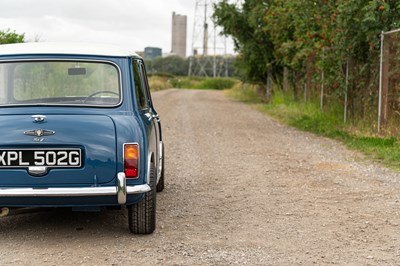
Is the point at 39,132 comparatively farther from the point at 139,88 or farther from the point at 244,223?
the point at 244,223

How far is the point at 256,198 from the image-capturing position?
8.39 meters

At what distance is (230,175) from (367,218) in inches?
127

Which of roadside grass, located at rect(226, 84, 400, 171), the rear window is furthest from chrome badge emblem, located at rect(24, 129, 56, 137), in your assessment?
roadside grass, located at rect(226, 84, 400, 171)

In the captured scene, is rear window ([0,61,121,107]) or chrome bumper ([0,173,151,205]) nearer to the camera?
chrome bumper ([0,173,151,205])

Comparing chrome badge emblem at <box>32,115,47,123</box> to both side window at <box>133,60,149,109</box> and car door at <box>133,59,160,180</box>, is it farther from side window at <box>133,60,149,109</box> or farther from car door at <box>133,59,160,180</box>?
side window at <box>133,60,149,109</box>

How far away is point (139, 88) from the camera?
285 inches

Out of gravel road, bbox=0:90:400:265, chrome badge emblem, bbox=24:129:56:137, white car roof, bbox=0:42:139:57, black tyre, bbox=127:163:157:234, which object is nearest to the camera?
gravel road, bbox=0:90:400:265

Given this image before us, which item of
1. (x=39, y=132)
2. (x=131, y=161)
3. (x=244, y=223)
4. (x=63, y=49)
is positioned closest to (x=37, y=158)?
(x=39, y=132)

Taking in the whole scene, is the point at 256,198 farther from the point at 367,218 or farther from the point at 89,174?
the point at 89,174

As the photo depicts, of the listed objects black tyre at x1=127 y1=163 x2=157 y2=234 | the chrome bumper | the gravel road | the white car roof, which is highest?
the white car roof

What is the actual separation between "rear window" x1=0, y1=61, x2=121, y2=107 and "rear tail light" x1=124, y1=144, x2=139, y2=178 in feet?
2.09

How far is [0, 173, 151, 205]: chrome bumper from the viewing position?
5.96 metres

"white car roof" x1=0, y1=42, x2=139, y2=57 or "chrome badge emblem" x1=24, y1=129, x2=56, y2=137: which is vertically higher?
"white car roof" x1=0, y1=42, x2=139, y2=57

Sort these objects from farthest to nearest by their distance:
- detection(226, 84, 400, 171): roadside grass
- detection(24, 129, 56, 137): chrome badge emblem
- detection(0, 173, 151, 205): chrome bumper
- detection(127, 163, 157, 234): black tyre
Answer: detection(226, 84, 400, 171): roadside grass, detection(127, 163, 157, 234): black tyre, detection(24, 129, 56, 137): chrome badge emblem, detection(0, 173, 151, 205): chrome bumper
